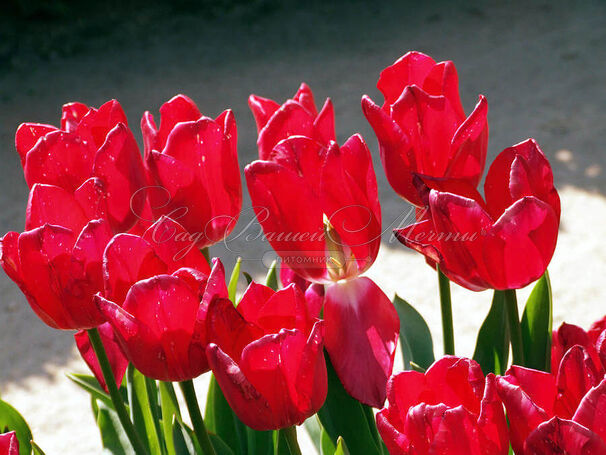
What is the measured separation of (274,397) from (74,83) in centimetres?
409

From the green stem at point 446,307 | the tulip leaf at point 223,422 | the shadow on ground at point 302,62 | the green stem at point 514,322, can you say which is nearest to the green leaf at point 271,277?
the tulip leaf at point 223,422

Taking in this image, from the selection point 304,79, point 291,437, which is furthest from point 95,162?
point 304,79

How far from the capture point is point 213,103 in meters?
4.05

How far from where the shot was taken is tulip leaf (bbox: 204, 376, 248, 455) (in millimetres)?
925

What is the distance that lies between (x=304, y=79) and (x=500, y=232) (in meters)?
3.73

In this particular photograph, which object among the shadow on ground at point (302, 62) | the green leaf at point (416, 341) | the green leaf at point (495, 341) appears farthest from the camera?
the shadow on ground at point (302, 62)

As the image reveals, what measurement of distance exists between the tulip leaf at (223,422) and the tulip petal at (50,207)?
334 millimetres

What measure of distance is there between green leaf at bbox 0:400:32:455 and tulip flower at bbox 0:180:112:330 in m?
0.28

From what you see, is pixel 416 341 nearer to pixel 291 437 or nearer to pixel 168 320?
pixel 291 437

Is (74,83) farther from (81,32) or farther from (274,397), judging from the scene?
(274,397)

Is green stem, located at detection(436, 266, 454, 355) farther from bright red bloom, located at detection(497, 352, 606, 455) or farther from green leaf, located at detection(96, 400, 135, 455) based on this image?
green leaf, located at detection(96, 400, 135, 455)

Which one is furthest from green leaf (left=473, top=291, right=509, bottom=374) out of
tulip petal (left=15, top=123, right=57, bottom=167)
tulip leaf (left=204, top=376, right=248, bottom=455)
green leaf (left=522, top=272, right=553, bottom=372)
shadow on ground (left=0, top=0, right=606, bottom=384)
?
shadow on ground (left=0, top=0, right=606, bottom=384)

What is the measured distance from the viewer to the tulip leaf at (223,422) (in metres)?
0.93

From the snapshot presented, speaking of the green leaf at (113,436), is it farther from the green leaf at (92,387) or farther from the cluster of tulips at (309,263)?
the cluster of tulips at (309,263)
